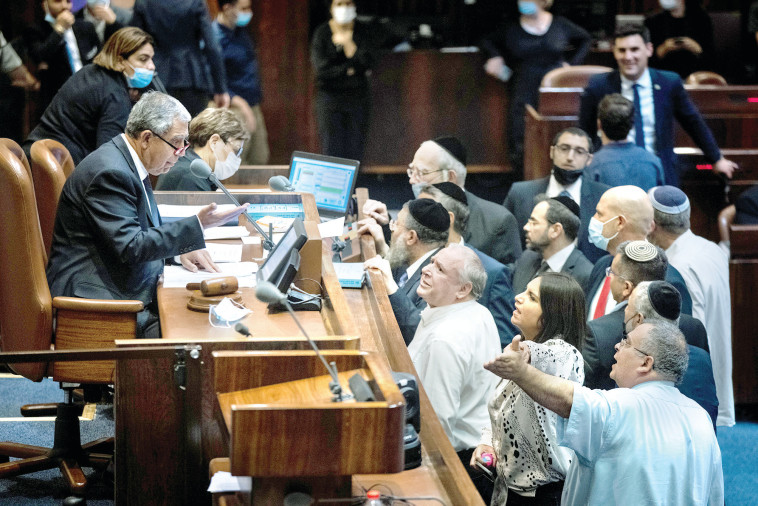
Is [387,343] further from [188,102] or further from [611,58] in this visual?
[611,58]

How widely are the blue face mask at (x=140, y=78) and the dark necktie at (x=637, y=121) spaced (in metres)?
2.42

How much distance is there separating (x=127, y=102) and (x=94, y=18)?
5.54ft

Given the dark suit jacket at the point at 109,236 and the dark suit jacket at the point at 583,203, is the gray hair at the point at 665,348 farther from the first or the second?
the dark suit jacket at the point at 583,203

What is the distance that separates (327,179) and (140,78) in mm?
957

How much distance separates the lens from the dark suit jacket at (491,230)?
4.39 metres

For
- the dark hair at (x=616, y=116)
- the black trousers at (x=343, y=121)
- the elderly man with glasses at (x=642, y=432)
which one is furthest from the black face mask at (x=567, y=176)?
the black trousers at (x=343, y=121)

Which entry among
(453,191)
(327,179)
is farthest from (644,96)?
(327,179)

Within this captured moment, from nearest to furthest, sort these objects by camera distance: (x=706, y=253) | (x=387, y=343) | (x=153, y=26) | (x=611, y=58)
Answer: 1. (x=387, y=343)
2. (x=706, y=253)
3. (x=153, y=26)
4. (x=611, y=58)

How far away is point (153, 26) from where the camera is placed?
19.0 ft

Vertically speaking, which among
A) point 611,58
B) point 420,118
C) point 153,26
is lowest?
point 420,118

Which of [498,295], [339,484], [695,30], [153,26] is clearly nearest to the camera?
[339,484]

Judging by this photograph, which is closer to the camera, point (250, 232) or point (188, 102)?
point (250, 232)

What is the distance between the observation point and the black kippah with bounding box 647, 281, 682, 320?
295 centimetres

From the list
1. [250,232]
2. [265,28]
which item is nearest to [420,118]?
[265,28]
